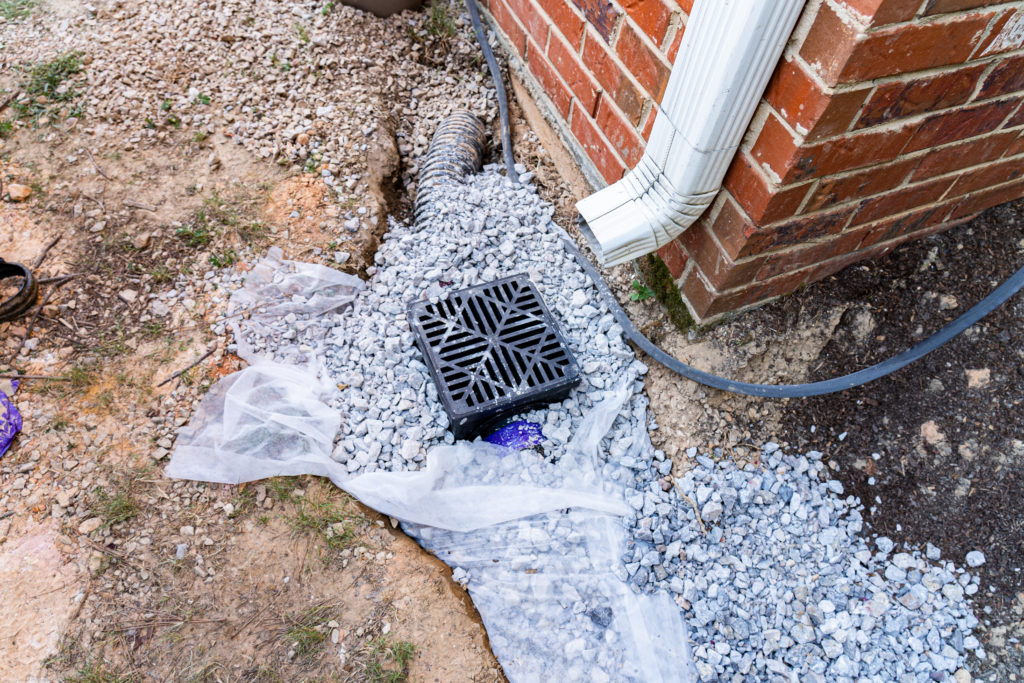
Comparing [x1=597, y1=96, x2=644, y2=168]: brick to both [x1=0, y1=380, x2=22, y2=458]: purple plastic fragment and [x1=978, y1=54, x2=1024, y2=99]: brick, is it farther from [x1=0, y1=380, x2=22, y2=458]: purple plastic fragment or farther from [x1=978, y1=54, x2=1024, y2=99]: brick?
[x1=0, y1=380, x2=22, y2=458]: purple plastic fragment

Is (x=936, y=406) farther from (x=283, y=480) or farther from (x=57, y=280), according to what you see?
(x=57, y=280)

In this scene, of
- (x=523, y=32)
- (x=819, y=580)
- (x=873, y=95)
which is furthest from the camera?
(x=523, y=32)

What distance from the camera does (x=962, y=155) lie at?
60.2 inches

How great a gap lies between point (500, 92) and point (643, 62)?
1.14m

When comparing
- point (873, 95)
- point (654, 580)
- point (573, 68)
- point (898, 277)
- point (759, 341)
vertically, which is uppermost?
point (873, 95)

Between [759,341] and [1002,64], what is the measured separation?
90 cm

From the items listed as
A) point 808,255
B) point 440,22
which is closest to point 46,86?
point 440,22

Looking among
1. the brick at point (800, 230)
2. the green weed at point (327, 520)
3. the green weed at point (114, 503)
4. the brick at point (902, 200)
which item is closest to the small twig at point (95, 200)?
the green weed at point (114, 503)

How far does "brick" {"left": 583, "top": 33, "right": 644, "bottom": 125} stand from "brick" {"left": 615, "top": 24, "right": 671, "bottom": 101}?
0.04m

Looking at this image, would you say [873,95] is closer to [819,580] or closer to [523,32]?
[819,580]

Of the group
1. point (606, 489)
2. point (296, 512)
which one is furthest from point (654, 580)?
point (296, 512)

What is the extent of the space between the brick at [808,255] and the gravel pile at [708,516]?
545mm

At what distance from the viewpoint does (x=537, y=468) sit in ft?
6.06

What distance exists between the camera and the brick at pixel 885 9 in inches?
39.0
